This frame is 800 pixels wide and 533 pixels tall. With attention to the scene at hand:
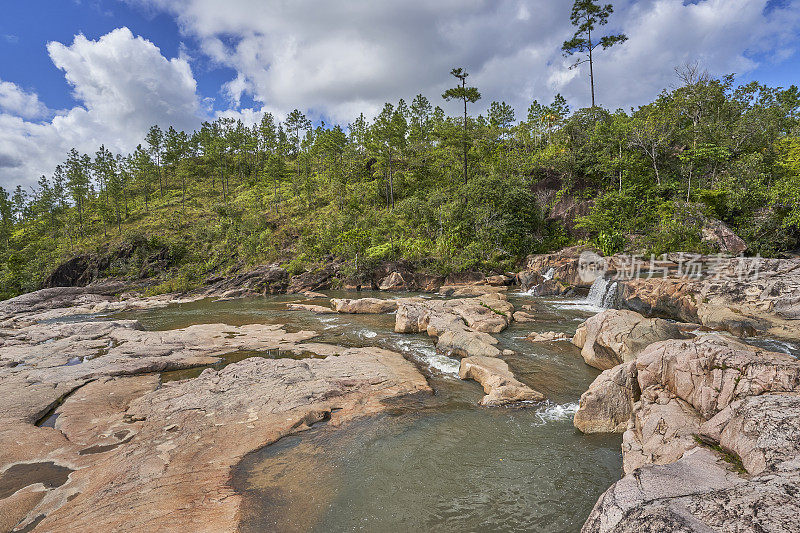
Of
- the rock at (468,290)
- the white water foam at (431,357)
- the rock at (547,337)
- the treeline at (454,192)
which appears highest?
the treeline at (454,192)

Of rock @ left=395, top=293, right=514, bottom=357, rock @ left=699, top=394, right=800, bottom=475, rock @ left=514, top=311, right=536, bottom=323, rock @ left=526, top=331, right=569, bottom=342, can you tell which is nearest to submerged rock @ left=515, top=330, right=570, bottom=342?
rock @ left=526, top=331, right=569, bottom=342

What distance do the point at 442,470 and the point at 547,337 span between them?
35.0 ft

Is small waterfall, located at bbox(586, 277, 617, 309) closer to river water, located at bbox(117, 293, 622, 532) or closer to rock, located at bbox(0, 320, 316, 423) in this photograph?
river water, located at bbox(117, 293, 622, 532)

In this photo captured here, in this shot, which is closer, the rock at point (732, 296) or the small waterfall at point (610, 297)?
the rock at point (732, 296)

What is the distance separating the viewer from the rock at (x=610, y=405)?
8.13m

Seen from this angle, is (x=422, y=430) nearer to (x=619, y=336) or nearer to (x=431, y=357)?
(x=431, y=357)

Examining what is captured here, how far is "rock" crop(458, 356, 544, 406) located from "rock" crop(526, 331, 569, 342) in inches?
166

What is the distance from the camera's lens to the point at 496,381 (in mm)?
10422

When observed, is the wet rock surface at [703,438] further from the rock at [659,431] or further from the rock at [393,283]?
the rock at [393,283]

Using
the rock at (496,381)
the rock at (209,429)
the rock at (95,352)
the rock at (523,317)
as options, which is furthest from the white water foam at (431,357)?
the rock at (523,317)

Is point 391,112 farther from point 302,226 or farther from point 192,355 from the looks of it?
point 192,355

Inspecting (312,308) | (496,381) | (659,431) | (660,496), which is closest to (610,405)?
(659,431)

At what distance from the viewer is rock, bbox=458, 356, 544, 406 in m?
9.80

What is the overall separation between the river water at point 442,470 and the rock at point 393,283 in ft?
86.7
